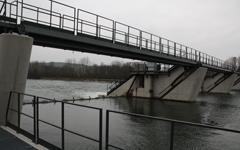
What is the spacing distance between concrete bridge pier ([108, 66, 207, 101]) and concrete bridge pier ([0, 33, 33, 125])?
27584 millimetres

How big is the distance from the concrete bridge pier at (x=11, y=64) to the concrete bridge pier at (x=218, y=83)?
51.6m

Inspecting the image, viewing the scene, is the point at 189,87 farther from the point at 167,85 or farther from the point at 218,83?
the point at 218,83

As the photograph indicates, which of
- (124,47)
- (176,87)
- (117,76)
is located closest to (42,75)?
(117,76)

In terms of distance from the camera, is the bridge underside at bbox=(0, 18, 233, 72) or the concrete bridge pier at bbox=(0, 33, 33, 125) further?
the bridge underside at bbox=(0, 18, 233, 72)

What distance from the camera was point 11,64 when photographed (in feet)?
29.7

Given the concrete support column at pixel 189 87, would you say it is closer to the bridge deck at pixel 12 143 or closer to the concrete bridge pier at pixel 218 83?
the concrete bridge pier at pixel 218 83

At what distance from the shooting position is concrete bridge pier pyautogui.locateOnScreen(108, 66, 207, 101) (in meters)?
33.9

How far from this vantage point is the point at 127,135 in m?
13.2

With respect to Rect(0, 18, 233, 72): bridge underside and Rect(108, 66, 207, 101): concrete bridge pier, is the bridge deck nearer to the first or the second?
Rect(0, 18, 233, 72): bridge underside

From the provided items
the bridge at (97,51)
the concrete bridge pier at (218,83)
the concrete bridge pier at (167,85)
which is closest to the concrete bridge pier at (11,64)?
the bridge at (97,51)

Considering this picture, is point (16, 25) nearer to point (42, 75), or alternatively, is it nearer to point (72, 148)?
point (72, 148)

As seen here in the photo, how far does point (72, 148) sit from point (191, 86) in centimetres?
2582

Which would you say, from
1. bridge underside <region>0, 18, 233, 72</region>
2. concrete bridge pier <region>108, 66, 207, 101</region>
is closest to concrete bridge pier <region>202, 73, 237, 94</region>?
concrete bridge pier <region>108, 66, 207, 101</region>

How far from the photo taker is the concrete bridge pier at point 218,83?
55.8 meters
